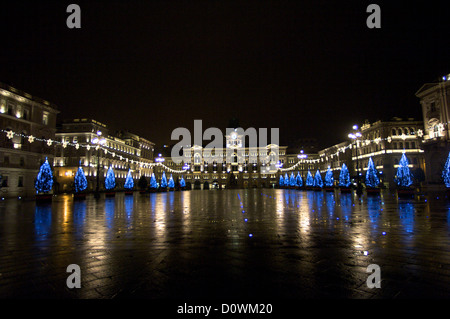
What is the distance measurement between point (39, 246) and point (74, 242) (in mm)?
729

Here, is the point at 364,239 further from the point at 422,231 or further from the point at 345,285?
the point at 345,285

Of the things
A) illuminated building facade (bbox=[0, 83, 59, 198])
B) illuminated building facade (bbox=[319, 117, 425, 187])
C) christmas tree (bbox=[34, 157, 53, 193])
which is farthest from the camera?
illuminated building facade (bbox=[319, 117, 425, 187])

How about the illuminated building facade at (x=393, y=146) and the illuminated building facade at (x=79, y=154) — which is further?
the illuminated building facade at (x=393, y=146)

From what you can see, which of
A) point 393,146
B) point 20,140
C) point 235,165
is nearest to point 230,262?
point 20,140

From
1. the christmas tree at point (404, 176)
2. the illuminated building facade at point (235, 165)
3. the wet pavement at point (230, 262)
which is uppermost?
the illuminated building facade at point (235, 165)

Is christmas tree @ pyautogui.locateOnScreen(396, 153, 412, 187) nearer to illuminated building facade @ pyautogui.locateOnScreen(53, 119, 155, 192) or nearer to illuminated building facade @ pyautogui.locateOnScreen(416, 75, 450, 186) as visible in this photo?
illuminated building facade @ pyautogui.locateOnScreen(416, 75, 450, 186)

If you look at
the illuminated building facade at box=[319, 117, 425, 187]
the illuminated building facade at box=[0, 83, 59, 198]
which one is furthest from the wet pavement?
the illuminated building facade at box=[319, 117, 425, 187]

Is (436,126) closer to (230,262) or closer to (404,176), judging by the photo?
(404,176)

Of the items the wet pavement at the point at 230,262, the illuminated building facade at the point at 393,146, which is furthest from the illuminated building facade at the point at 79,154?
the wet pavement at the point at 230,262

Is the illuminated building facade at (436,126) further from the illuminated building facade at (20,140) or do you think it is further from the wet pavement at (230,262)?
the illuminated building facade at (20,140)

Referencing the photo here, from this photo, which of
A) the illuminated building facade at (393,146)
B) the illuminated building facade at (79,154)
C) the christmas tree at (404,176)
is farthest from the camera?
the illuminated building facade at (393,146)

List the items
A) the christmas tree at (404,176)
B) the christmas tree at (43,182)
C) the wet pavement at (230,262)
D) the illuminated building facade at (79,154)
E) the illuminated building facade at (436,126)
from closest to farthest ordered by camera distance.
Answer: the wet pavement at (230,262)
the christmas tree at (43,182)
the christmas tree at (404,176)
the illuminated building facade at (436,126)
the illuminated building facade at (79,154)

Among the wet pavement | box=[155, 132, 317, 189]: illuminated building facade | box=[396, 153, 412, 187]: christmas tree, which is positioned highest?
box=[155, 132, 317, 189]: illuminated building facade

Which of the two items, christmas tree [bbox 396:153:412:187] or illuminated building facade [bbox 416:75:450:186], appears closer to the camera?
christmas tree [bbox 396:153:412:187]
